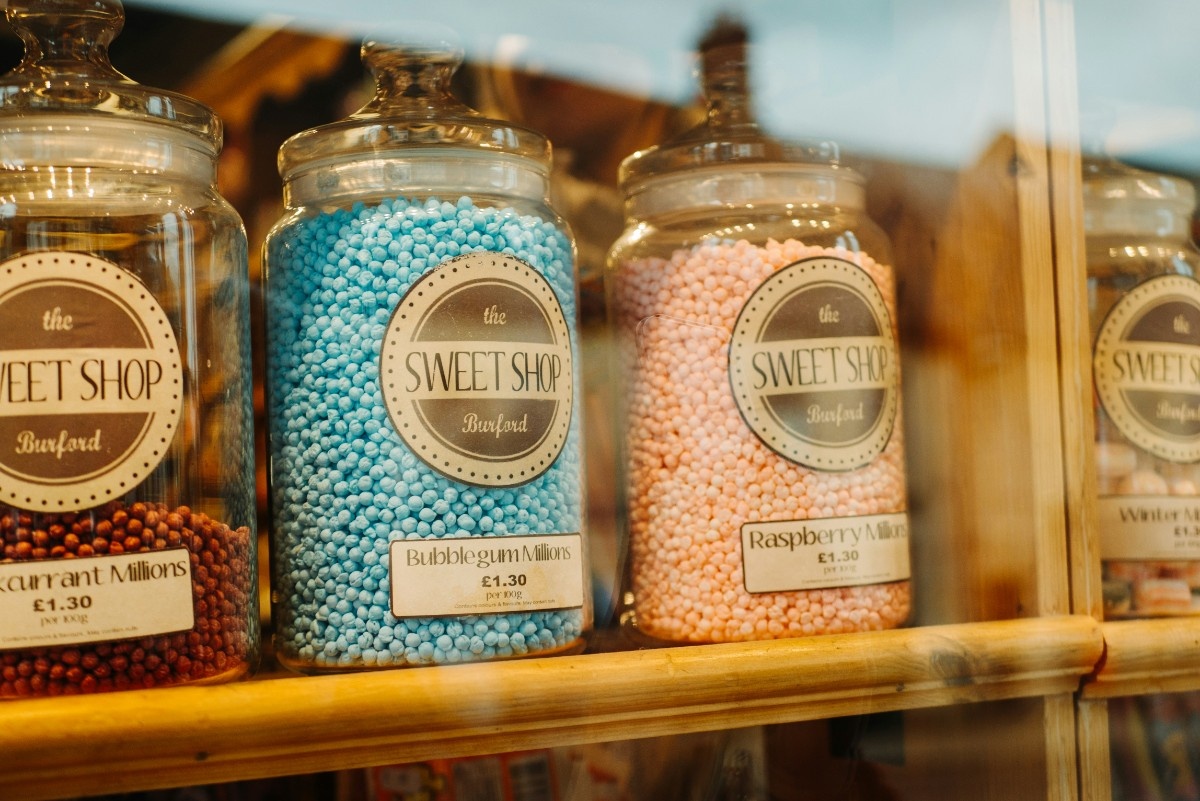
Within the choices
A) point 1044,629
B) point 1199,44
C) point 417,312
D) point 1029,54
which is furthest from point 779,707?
point 1199,44

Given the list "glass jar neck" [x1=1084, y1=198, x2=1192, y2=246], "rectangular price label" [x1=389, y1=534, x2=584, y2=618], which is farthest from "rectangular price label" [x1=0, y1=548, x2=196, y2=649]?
"glass jar neck" [x1=1084, y1=198, x2=1192, y2=246]

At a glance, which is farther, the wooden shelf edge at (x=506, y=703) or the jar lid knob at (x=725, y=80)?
the jar lid knob at (x=725, y=80)

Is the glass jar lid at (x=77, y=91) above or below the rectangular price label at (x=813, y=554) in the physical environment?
above

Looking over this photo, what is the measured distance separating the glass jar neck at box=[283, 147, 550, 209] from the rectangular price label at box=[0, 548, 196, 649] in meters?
0.21

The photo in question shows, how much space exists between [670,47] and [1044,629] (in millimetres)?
434

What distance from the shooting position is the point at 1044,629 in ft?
2.07

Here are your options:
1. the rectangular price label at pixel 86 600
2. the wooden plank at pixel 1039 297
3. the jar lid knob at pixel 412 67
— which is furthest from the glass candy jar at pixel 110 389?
the wooden plank at pixel 1039 297

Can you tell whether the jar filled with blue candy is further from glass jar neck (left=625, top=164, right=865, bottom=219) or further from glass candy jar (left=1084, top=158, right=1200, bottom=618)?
glass candy jar (left=1084, top=158, right=1200, bottom=618)

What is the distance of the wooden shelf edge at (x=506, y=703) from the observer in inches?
18.2

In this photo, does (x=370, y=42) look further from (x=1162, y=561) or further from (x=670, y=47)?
(x=1162, y=561)

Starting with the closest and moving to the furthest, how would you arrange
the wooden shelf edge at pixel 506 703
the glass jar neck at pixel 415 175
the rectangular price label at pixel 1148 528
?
the wooden shelf edge at pixel 506 703
the glass jar neck at pixel 415 175
the rectangular price label at pixel 1148 528

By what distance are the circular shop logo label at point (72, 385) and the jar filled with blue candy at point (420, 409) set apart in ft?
0.29

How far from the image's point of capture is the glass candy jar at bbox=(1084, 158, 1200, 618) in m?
0.69

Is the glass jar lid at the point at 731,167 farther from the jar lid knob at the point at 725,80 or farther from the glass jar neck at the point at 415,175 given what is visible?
the glass jar neck at the point at 415,175
